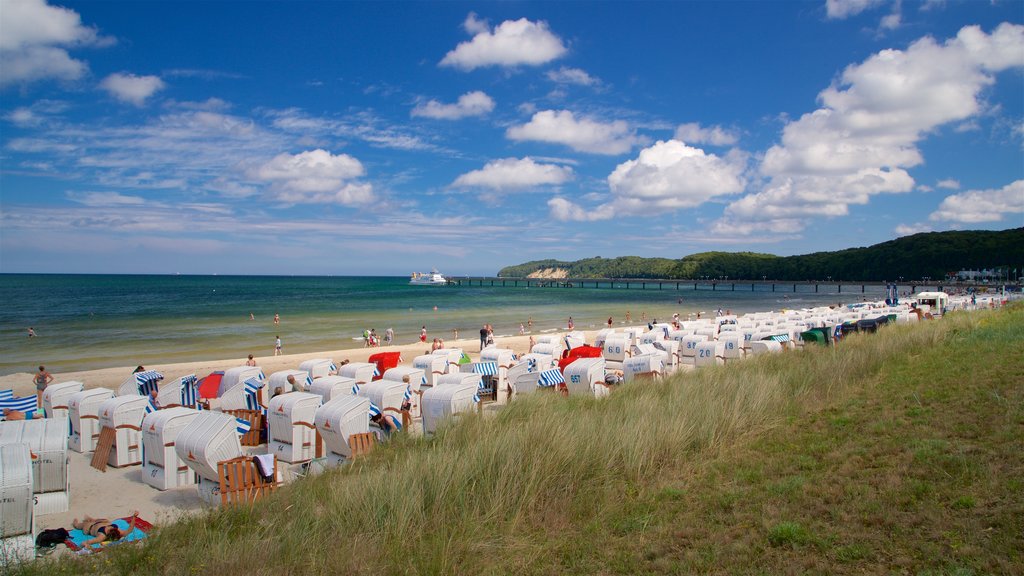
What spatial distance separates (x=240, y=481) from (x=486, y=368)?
318 inches

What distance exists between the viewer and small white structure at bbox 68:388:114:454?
11156mm

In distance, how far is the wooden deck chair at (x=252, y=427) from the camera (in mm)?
11477

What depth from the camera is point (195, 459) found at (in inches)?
308

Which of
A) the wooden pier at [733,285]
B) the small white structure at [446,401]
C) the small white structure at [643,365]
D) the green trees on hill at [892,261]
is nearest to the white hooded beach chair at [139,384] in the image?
the small white structure at [446,401]

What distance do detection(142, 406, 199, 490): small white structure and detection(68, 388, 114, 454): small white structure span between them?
3.06m

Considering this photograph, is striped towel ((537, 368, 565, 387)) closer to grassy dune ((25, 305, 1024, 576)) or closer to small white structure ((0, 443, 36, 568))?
grassy dune ((25, 305, 1024, 576))

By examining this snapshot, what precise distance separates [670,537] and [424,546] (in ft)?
6.17

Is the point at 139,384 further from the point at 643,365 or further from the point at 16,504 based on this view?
the point at 643,365

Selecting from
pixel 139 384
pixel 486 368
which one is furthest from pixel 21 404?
pixel 486 368

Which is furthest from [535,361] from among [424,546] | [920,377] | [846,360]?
[424,546]

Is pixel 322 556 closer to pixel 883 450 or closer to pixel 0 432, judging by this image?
pixel 883 450

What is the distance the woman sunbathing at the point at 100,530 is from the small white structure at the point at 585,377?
862cm

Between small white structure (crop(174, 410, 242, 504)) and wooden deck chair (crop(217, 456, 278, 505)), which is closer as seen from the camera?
wooden deck chair (crop(217, 456, 278, 505))


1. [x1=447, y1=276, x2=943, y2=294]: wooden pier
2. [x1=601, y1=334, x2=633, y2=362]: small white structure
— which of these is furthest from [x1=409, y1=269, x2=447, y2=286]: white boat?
[x1=601, y1=334, x2=633, y2=362]: small white structure
